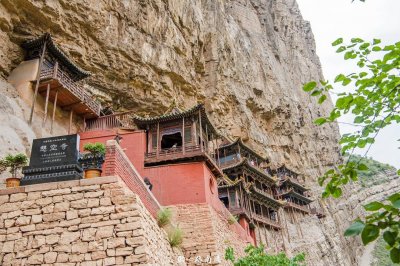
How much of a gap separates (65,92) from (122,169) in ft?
46.3

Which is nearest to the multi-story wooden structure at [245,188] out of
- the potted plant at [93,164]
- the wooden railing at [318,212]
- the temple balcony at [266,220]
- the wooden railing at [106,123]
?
the temple balcony at [266,220]

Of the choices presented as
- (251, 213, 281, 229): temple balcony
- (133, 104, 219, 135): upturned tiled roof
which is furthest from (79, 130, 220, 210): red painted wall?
(251, 213, 281, 229): temple balcony

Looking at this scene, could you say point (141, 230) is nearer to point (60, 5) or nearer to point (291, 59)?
point (60, 5)

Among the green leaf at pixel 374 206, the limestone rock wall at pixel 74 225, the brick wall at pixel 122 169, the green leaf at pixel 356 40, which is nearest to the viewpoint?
the green leaf at pixel 374 206

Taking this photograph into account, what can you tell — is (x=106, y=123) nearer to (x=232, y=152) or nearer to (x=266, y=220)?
(x=232, y=152)

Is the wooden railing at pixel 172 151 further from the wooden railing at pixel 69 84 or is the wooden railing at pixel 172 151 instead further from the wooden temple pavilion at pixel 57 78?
the wooden railing at pixel 69 84

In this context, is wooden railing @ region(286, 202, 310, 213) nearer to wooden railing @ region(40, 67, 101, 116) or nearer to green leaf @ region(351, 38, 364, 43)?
wooden railing @ region(40, 67, 101, 116)

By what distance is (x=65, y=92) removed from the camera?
816 inches

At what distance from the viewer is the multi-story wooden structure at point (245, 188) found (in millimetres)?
28781

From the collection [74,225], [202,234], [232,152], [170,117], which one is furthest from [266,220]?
[74,225]

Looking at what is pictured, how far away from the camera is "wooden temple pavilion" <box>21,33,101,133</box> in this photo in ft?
65.1

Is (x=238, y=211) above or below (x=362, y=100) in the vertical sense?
above

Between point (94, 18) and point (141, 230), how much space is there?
20.4 meters

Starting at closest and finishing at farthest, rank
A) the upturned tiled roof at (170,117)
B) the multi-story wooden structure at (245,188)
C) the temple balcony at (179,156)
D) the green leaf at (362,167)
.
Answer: the green leaf at (362,167) → the temple balcony at (179,156) → the upturned tiled roof at (170,117) → the multi-story wooden structure at (245,188)
